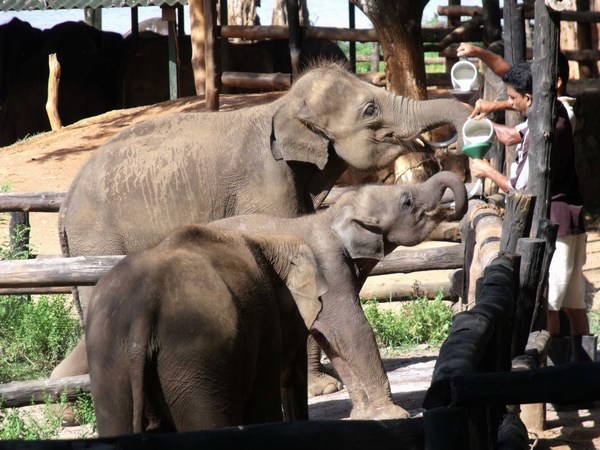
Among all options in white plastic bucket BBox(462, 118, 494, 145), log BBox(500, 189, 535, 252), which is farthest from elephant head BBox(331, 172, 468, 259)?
white plastic bucket BBox(462, 118, 494, 145)

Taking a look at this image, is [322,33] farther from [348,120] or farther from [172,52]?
[348,120]

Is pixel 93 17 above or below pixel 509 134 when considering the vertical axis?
above

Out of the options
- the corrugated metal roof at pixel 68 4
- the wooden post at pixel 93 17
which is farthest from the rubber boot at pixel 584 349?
the wooden post at pixel 93 17

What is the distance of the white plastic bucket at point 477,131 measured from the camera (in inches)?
233

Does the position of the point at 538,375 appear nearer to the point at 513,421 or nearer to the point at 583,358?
the point at 513,421

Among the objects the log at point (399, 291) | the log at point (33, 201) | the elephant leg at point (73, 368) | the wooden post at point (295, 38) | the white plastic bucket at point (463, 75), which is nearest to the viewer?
the elephant leg at point (73, 368)

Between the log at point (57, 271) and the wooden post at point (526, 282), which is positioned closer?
the wooden post at point (526, 282)

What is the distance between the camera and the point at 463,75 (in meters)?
7.09

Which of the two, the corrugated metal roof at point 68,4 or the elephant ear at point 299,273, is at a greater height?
the corrugated metal roof at point 68,4

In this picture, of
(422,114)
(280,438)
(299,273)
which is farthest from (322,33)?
(280,438)

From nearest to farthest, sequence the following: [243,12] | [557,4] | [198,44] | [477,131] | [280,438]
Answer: [280,438]
[557,4]
[477,131]
[198,44]
[243,12]

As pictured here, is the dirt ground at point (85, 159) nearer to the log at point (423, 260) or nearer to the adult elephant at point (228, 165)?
the log at point (423, 260)

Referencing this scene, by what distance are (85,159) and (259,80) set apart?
7.84ft

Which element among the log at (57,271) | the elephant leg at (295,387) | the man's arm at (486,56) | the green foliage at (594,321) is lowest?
the green foliage at (594,321)
